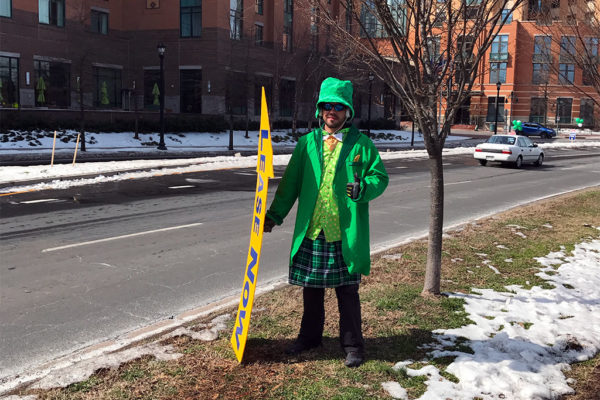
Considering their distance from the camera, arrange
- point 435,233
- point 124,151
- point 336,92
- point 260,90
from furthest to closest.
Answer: point 260,90, point 124,151, point 435,233, point 336,92

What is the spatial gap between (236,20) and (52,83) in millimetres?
14119

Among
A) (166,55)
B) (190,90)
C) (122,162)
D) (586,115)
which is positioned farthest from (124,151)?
(586,115)

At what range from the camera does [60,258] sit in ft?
25.1

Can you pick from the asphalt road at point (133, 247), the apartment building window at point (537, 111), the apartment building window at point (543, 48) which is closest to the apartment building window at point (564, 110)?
the apartment building window at point (537, 111)

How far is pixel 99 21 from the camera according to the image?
44.2 metres

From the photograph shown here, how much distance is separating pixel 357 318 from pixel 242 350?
0.89 m

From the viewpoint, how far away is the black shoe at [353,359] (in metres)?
4.21

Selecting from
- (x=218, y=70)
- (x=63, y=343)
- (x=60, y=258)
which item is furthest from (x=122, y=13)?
(x=63, y=343)

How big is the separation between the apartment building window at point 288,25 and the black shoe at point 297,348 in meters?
43.2

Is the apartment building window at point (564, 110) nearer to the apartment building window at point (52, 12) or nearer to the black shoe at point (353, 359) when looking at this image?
the apartment building window at point (52, 12)

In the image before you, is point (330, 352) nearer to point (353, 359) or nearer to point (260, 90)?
point (353, 359)

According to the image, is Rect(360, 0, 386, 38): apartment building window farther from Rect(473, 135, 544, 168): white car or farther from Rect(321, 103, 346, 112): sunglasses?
Rect(473, 135, 544, 168): white car

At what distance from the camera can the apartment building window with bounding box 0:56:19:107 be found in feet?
122

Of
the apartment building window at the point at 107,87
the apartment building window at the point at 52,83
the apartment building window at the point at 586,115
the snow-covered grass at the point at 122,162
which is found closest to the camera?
the snow-covered grass at the point at 122,162
